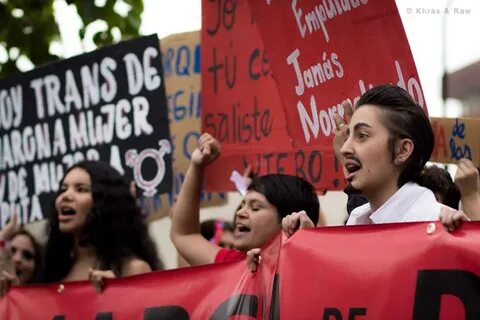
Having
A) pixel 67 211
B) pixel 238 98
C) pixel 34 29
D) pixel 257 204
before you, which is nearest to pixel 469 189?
pixel 257 204

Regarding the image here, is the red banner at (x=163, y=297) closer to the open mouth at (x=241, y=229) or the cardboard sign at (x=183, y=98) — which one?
the open mouth at (x=241, y=229)

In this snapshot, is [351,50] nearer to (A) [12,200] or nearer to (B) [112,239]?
(B) [112,239]

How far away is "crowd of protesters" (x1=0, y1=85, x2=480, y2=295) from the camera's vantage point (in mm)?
4180

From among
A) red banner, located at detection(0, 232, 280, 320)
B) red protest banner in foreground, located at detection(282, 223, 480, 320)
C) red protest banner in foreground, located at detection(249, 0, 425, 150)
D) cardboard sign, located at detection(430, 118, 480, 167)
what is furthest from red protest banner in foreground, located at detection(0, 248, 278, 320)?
cardboard sign, located at detection(430, 118, 480, 167)

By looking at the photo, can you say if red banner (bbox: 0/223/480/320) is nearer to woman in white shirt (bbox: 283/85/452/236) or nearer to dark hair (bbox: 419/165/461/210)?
woman in white shirt (bbox: 283/85/452/236)

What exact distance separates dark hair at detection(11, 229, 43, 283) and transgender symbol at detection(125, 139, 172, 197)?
0.60m

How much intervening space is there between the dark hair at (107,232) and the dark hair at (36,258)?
33cm

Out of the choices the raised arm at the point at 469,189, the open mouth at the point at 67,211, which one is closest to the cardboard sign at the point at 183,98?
the open mouth at the point at 67,211

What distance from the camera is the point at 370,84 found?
4.95m

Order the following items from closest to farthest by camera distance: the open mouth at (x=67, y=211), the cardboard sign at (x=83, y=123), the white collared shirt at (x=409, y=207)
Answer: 1. the white collared shirt at (x=409, y=207)
2. the open mouth at (x=67, y=211)
3. the cardboard sign at (x=83, y=123)

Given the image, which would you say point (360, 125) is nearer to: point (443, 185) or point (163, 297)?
point (443, 185)

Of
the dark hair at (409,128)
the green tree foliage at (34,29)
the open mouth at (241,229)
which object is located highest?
the green tree foliage at (34,29)

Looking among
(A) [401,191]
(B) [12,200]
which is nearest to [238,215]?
(A) [401,191]

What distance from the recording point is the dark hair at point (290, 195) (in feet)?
17.2
